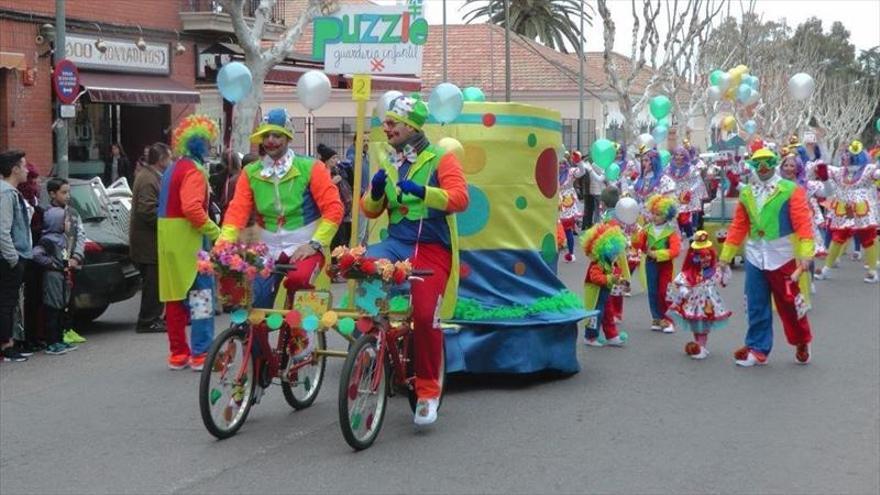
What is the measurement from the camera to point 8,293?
34.8ft

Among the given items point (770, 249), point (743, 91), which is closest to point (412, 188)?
point (770, 249)

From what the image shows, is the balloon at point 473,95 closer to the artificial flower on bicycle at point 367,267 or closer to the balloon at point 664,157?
the artificial flower on bicycle at point 367,267

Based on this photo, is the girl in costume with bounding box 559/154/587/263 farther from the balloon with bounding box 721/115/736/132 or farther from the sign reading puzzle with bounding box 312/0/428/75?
the sign reading puzzle with bounding box 312/0/428/75

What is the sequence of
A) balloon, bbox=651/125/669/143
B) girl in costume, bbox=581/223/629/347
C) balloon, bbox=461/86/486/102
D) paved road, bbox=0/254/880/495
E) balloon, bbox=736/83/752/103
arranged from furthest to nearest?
balloon, bbox=736/83/752/103 → balloon, bbox=651/125/669/143 → girl in costume, bbox=581/223/629/347 → balloon, bbox=461/86/486/102 → paved road, bbox=0/254/880/495

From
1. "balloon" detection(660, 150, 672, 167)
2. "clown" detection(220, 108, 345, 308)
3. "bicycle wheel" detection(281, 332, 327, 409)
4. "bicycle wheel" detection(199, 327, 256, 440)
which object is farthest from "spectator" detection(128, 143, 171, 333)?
"balloon" detection(660, 150, 672, 167)

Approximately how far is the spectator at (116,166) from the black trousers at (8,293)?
14.6m

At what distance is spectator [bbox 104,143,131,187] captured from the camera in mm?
25344

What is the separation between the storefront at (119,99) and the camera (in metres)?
24.2

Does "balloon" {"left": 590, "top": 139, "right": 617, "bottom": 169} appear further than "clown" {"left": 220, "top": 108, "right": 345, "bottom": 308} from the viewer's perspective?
Yes

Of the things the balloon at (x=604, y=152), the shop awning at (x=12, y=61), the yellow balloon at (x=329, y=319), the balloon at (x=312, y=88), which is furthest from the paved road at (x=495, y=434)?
the shop awning at (x=12, y=61)

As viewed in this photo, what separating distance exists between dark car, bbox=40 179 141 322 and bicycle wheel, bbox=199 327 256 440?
450 centimetres

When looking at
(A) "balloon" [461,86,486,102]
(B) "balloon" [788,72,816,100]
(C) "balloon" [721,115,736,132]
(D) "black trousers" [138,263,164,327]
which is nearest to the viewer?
(A) "balloon" [461,86,486,102]

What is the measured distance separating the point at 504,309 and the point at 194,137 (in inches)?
102

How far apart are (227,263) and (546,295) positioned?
116 inches
